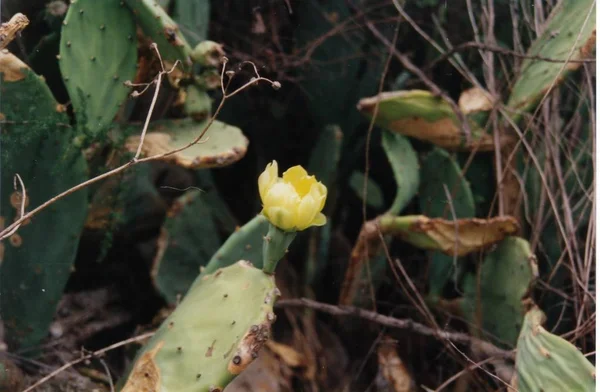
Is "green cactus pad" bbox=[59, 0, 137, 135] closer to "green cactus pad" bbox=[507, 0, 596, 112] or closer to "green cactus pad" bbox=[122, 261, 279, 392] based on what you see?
"green cactus pad" bbox=[122, 261, 279, 392]

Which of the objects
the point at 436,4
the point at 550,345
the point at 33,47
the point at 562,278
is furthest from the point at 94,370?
the point at 436,4

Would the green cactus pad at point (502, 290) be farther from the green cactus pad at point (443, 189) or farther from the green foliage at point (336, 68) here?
the green foliage at point (336, 68)

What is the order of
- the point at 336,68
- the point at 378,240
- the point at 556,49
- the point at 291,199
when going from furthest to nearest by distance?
the point at 336,68 < the point at 378,240 < the point at 556,49 < the point at 291,199

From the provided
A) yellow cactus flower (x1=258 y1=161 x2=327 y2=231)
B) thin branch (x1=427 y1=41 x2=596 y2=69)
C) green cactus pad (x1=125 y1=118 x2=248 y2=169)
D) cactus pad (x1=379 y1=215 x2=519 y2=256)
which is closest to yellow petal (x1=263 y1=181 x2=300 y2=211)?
yellow cactus flower (x1=258 y1=161 x2=327 y2=231)

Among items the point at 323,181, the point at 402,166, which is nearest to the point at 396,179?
the point at 402,166

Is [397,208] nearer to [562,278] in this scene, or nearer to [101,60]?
[562,278]

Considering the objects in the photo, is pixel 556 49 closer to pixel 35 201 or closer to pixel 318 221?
pixel 318 221

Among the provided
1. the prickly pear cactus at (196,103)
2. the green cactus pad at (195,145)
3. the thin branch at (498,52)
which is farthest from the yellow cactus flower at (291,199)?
the thin branch at (498,52)
